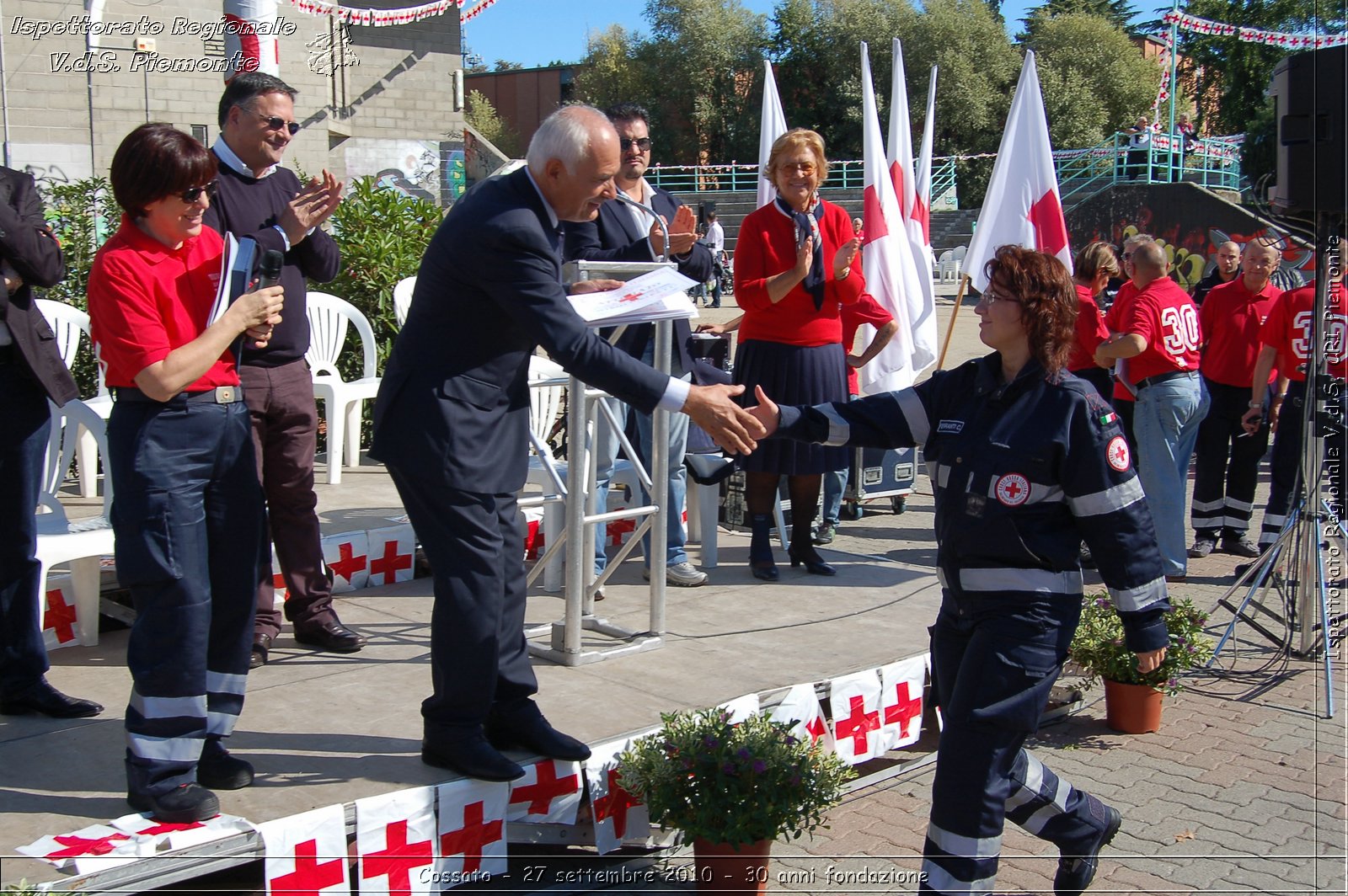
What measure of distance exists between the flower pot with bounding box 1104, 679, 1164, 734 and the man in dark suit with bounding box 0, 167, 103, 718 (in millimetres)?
4020

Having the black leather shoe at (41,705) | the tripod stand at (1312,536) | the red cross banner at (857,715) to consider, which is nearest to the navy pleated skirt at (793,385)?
the red cross banner at (857,715)

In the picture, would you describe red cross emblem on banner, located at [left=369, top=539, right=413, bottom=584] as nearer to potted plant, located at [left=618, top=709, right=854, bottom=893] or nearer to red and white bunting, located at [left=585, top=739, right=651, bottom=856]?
red and white bunting, located at [left=585, top=739, right=651, bottom=856]

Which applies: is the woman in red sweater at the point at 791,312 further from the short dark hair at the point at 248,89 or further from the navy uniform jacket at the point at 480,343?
the navy uniform jacket at the point at 480,343

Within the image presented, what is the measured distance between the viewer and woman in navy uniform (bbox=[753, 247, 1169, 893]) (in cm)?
329

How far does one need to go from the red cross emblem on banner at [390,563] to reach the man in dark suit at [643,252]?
3.13ft

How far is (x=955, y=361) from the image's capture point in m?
19.0

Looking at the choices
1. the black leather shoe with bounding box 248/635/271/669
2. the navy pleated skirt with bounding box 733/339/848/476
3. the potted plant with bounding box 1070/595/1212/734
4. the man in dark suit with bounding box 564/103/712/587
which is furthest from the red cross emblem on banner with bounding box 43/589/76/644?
the potted plant with bounding box 1070/595/1212/734

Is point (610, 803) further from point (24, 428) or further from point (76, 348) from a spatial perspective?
point (76, 348)

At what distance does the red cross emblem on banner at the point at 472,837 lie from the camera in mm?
3604

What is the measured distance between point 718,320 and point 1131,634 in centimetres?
2259

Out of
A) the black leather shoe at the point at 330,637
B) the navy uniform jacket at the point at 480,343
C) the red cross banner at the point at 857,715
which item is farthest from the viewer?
the black leather shoe at the point at 330,637

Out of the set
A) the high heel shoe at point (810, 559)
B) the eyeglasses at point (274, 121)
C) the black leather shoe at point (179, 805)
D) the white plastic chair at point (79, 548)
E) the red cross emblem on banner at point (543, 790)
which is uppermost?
the eyeglasses at point (274, 121)

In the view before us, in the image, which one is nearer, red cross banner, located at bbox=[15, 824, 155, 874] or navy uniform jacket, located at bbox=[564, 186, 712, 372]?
red cross banner, located at bbox=[15, 824, 155, 874]

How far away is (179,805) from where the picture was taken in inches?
129
